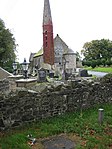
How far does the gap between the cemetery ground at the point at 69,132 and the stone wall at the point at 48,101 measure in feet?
0.80

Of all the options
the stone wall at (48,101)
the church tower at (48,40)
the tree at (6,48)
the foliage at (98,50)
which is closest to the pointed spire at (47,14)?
the church tower at (48,40)

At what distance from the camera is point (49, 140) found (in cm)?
623

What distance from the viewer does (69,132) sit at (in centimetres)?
671

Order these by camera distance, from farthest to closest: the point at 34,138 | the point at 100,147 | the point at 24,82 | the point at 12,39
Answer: the point at 12,39 < the point at 24,82 < the point at 34,138 < the point at 100,147

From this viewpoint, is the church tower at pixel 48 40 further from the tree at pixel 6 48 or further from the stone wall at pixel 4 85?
the stone wall at pixel 4 85

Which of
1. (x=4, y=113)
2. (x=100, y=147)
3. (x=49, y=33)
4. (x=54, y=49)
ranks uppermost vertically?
(x=49, y=33)

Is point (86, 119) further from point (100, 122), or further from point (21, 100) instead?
point (21, 100)

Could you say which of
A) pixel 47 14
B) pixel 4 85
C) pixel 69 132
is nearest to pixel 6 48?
pixel 47 14

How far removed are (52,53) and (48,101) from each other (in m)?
45.3

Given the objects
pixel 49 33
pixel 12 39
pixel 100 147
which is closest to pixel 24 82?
pixel 100 147

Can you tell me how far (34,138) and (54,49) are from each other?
165ft

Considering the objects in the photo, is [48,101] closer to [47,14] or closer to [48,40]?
[47,14]

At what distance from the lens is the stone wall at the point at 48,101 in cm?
683

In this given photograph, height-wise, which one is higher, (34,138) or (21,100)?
(21,100)
